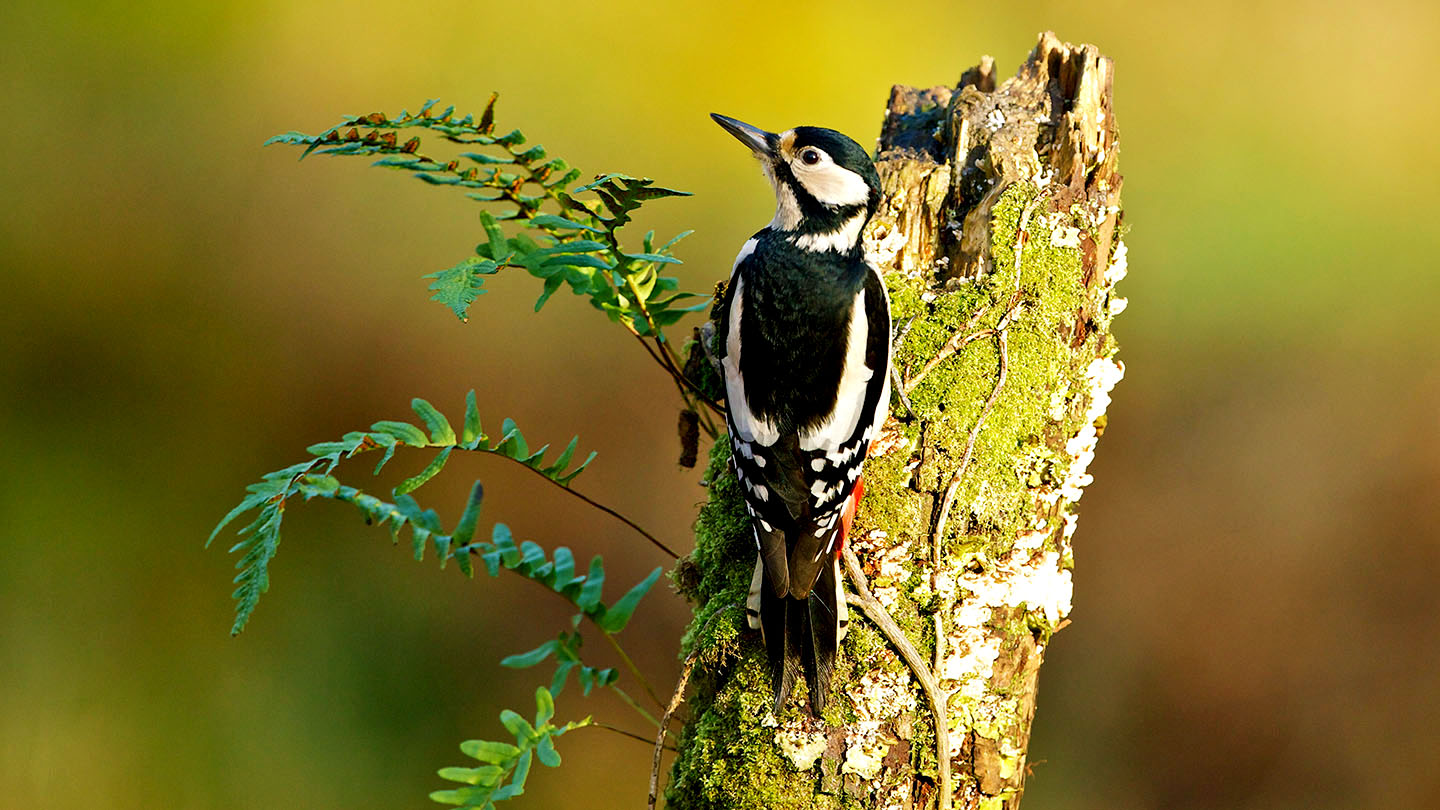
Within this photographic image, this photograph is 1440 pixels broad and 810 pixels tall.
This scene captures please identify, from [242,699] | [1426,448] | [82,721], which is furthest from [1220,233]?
[82,721]

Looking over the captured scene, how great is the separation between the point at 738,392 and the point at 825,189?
1.37 feet

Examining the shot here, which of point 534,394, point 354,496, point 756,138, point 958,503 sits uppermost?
point 534,394

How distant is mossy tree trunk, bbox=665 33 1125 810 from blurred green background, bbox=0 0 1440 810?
90.6 inches

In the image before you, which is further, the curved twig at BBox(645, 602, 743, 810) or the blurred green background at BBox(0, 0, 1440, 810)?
the blurred green background at BBox(0, 0, 1440, 810)

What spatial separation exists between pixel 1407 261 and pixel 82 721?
515cm

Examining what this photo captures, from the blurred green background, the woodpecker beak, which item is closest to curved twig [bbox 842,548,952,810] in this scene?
the woodpecker beak

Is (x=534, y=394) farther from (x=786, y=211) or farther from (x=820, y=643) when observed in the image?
(x=820, y=643)

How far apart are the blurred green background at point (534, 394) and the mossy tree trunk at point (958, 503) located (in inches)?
90.6

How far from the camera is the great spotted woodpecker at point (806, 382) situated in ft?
4.71

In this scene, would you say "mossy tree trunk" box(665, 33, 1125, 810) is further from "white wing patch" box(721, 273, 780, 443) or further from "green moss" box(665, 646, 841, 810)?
"white wing patch" box(721, 273, 780, 443)

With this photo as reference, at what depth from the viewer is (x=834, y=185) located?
1779 millimetres

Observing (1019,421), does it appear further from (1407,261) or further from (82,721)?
(82,721)

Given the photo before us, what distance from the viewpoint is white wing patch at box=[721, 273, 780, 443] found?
1588 mm

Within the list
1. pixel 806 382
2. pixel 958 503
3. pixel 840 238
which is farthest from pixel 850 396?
pixel 840 238
